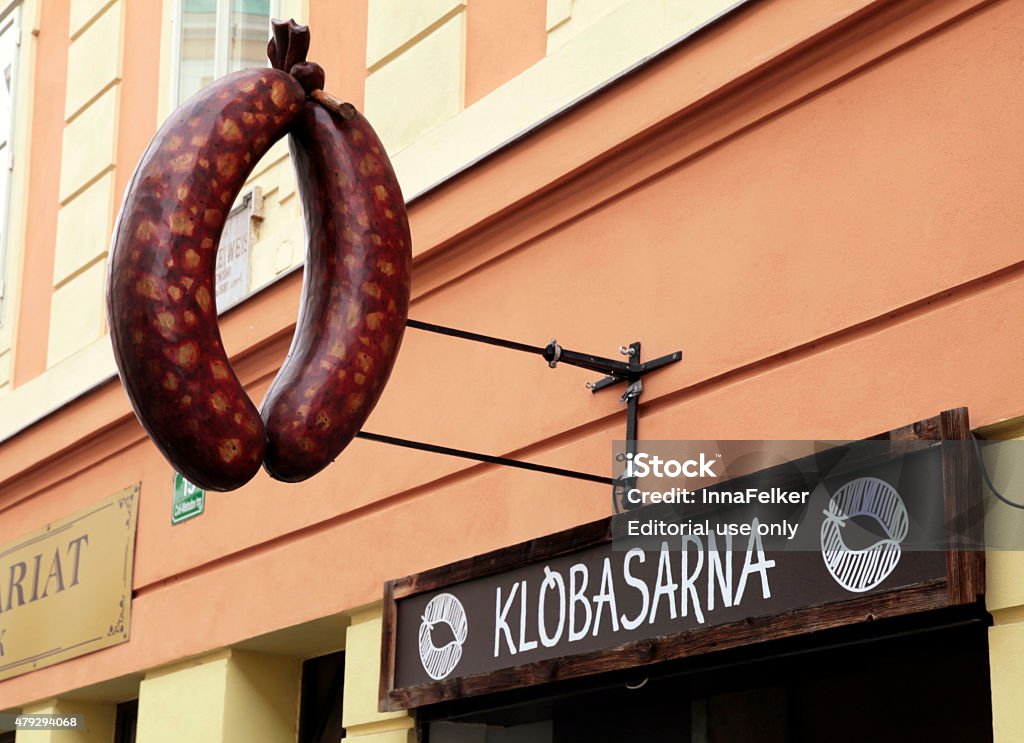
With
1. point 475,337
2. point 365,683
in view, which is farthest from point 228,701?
point 475,337

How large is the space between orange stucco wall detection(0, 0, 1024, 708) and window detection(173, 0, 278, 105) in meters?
0.74

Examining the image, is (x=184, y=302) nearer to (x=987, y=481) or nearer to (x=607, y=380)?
(x=607, y=380)

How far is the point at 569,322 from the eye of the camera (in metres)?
6.21

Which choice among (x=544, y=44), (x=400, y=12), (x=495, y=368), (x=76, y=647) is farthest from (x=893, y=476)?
(x=76, y=647)

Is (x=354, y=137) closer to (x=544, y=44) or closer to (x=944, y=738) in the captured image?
(x=544, y=44)

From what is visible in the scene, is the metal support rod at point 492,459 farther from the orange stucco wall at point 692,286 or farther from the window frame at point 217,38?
the window frame at point 217,38

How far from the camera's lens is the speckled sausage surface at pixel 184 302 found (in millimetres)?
4438

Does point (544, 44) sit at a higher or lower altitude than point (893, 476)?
higher

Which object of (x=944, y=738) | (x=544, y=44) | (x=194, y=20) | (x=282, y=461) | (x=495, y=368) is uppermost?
(x=194, y=20)

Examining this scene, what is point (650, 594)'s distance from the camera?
17.6ft

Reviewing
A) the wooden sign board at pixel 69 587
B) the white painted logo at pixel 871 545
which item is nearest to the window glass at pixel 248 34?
the wooden sign board at pixel 69 587

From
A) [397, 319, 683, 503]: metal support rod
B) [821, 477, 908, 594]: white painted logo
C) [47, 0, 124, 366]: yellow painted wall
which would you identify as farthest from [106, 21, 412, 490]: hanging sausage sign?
[47, 0, 124, 366]: yellow painted wall

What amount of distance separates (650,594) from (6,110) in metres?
7.02

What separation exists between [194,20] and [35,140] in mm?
1985
